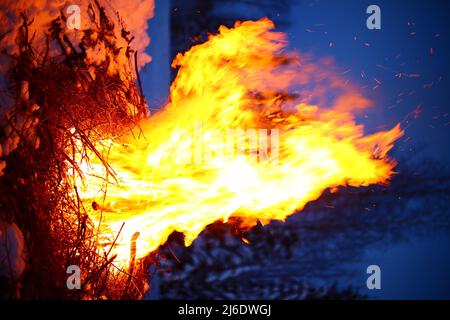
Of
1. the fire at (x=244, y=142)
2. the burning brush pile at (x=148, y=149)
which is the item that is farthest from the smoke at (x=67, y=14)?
the fire at (x=244, y=142)

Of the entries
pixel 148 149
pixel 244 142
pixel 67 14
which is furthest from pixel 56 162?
pixel 244 142

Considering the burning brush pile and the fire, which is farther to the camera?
the fire

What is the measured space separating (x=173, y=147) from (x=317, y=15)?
1549 mm

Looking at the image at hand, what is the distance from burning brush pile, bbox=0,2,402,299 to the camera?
93.9 inches

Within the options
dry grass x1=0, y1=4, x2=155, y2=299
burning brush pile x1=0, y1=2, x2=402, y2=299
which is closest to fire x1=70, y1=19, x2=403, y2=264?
burning brush pile x1=0, y1=2, x2=402, y2=299

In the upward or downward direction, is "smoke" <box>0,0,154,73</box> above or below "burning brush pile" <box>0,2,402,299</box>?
above

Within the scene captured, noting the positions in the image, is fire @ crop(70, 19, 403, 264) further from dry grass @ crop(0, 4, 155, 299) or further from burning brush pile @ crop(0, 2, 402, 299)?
dry grass @ crop(0, 4, 155, 299)

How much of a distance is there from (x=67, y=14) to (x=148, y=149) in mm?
1000

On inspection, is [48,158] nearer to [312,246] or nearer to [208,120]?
[208,120]

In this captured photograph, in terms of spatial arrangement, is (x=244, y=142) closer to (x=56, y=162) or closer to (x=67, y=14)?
(x=56, y=162)

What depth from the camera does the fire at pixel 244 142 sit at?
120 inches

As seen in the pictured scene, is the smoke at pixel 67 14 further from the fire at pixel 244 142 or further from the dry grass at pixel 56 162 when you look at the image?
the fire at pixel 244 142
